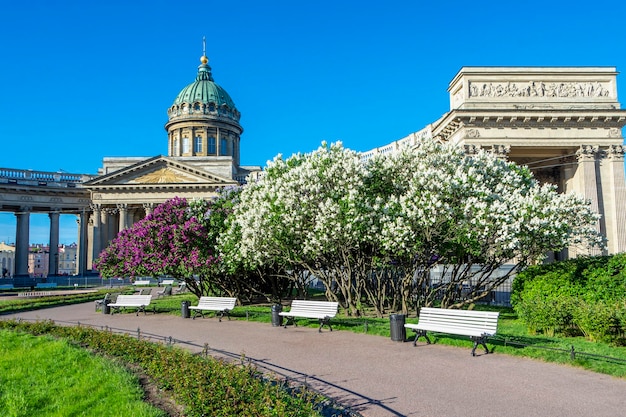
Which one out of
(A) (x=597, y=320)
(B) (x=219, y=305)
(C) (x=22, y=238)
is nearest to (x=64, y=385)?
(B) (x=219, y=305)

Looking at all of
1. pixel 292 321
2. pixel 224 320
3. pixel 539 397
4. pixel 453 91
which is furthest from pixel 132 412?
pixel 453 91

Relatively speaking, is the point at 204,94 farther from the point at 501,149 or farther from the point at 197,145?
the point at 501,149

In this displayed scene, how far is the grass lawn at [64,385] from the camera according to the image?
7.49 m

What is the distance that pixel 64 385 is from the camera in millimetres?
8930

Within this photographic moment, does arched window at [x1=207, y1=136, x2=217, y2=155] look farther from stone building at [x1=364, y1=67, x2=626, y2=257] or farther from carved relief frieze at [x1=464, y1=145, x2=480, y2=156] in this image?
carved relief frieze at [x1=464, y1=145, x2=480, y2=156]

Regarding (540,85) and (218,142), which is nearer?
(540,85)

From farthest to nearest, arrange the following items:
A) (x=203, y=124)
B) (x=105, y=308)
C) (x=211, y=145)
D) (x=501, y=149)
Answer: (x=211, y=145) < (x=203, y=124) < (x=501, y=149) < (x=105, y=308)

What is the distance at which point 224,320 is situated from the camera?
17344mm

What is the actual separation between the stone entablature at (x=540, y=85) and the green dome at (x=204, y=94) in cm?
5200

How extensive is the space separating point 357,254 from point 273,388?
1015 centimetres

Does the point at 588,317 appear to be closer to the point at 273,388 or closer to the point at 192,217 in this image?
the point at 273,388

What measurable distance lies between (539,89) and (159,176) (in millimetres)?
39647

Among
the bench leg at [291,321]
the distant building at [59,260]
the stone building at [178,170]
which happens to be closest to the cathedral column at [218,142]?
the stone building at [178,170]

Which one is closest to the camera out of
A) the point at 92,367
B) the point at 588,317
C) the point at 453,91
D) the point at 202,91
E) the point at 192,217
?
the point at 92,367
